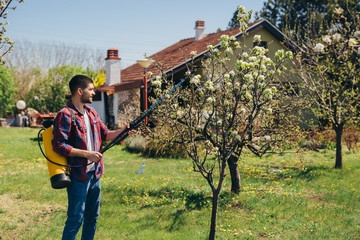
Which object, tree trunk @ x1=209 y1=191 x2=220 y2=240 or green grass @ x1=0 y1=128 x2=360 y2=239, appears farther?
green grass @ x1=0 y1=128 x2=360 y2=239

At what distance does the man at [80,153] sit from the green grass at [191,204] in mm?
1496

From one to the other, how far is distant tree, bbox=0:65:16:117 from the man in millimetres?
29492

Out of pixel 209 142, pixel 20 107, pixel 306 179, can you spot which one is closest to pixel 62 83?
pixel 20 107

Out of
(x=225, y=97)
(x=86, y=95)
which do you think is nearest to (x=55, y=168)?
(x=86, y=95)

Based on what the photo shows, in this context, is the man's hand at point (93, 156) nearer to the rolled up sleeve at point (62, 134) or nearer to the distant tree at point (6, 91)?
the rolled up sleeve at point (62, 134)

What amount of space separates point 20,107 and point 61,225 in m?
26.9

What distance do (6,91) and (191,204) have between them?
93.8ft

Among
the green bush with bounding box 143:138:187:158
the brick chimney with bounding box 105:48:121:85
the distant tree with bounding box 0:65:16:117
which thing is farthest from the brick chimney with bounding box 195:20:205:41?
the distant tree with bounding box 0:65:16:117

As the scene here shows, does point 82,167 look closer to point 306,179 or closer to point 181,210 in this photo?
point 181,210

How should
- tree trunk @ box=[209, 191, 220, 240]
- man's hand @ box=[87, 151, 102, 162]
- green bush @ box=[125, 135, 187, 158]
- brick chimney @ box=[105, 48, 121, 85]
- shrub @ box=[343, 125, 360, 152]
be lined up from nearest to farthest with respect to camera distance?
man's hand @ box=[87, 151, 102, 162]
tree trunk @ box=[209, 191, 220, 240]
green bush @ box=[125, 135, 187, 158]
shrub @ box=[343, 125, 360, 152]
brick chimney @ box=[105, 48, 121, 85]

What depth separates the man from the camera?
3.67 meters

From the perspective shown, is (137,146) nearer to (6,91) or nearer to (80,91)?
(80,91)

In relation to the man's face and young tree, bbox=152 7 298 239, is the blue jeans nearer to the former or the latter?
the man's face

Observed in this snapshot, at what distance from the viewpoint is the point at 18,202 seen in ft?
22.7
